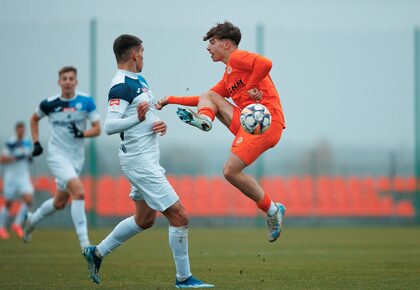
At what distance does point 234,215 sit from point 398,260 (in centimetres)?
1012

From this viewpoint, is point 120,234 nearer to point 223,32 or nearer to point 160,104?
point 160,104

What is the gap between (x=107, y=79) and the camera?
817 inches

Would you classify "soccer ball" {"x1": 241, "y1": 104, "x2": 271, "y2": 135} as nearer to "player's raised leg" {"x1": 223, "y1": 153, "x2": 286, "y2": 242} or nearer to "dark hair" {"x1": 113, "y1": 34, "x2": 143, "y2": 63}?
"player's raised leg" {"x1": 223, "y1": 153, "x2": 286, "y2": 242}

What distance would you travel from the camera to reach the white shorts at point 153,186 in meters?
7.79

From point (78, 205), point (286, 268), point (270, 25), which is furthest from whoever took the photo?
point (270, 25)

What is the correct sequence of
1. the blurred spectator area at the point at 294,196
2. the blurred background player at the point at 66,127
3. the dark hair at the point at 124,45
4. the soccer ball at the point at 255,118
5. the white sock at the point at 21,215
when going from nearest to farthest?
the dark hair at the point at 124,45
the soccer ball at the point at 255,118
the blurred background player at the point at 66,127
the white sock at the point at 21,215
the blurred spectator area at the point at 294,196

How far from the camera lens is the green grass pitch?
8281 millimetres

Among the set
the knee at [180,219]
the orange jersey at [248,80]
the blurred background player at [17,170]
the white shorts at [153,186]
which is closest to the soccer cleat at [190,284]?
the knee at [180,219]

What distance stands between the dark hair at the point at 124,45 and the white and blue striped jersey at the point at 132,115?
14 centimetres

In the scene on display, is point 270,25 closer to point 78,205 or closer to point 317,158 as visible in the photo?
point 317,158

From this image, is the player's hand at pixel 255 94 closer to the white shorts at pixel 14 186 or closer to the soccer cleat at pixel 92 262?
the soccer cleat at pixel 92 262

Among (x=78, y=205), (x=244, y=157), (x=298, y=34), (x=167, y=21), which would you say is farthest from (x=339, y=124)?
(x=244, y=157)

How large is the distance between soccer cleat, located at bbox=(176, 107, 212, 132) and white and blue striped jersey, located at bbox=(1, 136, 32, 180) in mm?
10149

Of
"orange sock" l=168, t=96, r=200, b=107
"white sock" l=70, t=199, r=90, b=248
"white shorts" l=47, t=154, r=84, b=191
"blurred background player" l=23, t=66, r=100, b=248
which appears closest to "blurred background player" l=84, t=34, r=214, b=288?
"orange sock" l=168, t=96, r=200, b=107
